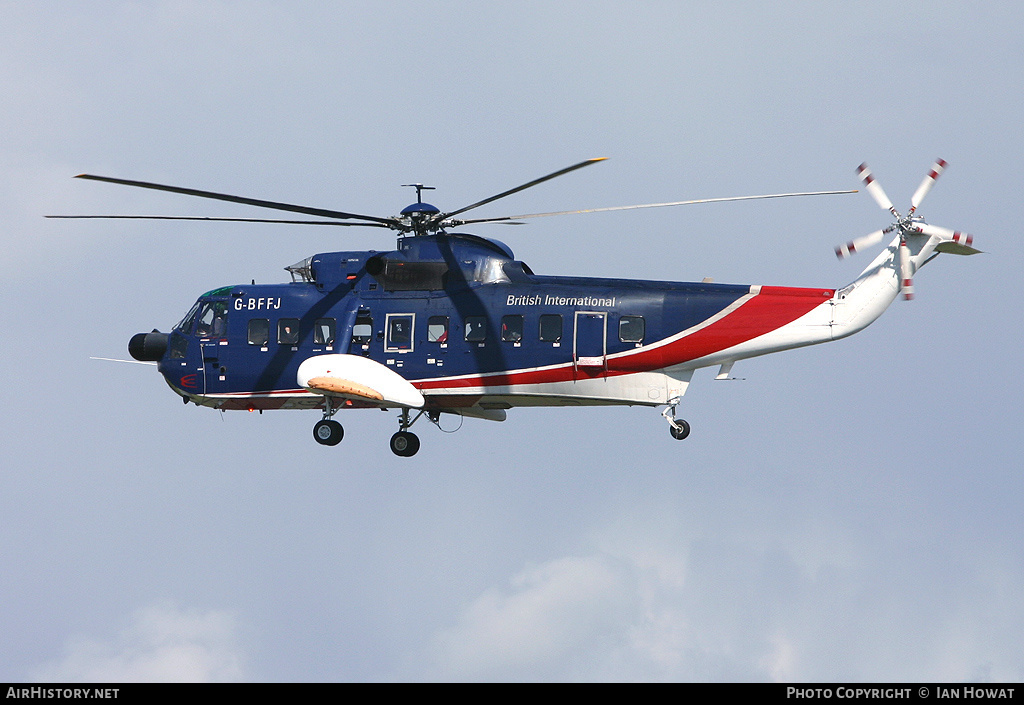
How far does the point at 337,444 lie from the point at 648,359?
825 centimetres

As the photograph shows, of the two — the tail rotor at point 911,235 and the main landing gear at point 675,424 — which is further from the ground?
the tail rotor at point 911,235

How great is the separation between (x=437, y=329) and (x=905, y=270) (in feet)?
36.8

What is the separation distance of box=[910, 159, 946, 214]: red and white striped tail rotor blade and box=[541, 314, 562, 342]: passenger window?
863cm

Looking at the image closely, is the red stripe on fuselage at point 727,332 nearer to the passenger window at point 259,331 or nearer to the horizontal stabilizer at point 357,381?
the horizontal stabilizer at point 357,381

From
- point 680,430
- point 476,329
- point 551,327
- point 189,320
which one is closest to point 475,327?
point 476,329

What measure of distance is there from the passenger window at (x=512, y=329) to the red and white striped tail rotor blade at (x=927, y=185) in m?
9.57

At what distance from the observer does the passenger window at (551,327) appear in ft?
122

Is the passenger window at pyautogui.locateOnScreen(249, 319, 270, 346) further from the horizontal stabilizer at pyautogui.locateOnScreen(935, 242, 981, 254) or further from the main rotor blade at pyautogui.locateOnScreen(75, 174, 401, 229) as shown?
the horizontal stabilizer at pyautogui.locateOnScreen(935, 242, 981, 254)

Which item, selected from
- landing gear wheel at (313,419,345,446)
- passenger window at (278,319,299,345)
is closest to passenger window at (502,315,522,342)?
landing gear wheel at (313,419,345,446)

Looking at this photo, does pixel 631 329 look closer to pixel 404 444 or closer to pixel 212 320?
pixel 404 444

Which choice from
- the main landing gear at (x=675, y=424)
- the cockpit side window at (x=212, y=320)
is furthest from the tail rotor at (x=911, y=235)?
the cockpit side window at (x=212, y=320)

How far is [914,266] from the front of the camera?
119ft

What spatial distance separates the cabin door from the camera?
3691 centimetres
